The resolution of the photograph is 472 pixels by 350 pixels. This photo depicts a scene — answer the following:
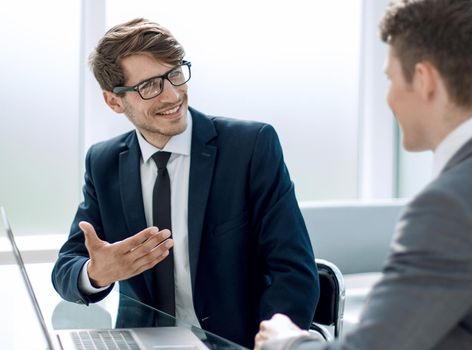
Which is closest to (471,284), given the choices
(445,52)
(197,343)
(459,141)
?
(459,141)

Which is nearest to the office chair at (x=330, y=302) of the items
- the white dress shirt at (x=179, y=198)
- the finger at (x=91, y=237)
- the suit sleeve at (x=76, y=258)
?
the white dress shirt at (x=179, y=198)

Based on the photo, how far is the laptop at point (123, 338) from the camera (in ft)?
5.97

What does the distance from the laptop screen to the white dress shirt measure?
46 centimetres

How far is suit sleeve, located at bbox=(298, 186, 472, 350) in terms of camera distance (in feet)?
4.08

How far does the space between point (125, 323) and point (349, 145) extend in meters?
3.26

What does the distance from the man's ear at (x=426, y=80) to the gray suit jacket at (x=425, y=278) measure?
7.8 inches

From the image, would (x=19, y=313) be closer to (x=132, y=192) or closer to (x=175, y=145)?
(x=132, y=192)

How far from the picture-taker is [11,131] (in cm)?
408

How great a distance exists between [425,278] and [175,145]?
141cm

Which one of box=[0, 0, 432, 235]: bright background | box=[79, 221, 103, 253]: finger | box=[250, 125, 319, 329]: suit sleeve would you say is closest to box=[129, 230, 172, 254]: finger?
box=[79, 221, 103, 253]: finger

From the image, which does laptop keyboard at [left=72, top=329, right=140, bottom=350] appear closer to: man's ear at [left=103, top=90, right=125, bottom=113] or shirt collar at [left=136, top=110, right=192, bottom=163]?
shirt collar at [left=136, top=110, right=192, bottom=163]

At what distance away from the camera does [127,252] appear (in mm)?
2123

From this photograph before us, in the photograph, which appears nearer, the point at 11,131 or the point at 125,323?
the point at 125,323

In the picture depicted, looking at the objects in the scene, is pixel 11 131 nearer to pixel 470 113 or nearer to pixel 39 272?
pixel 39 272
